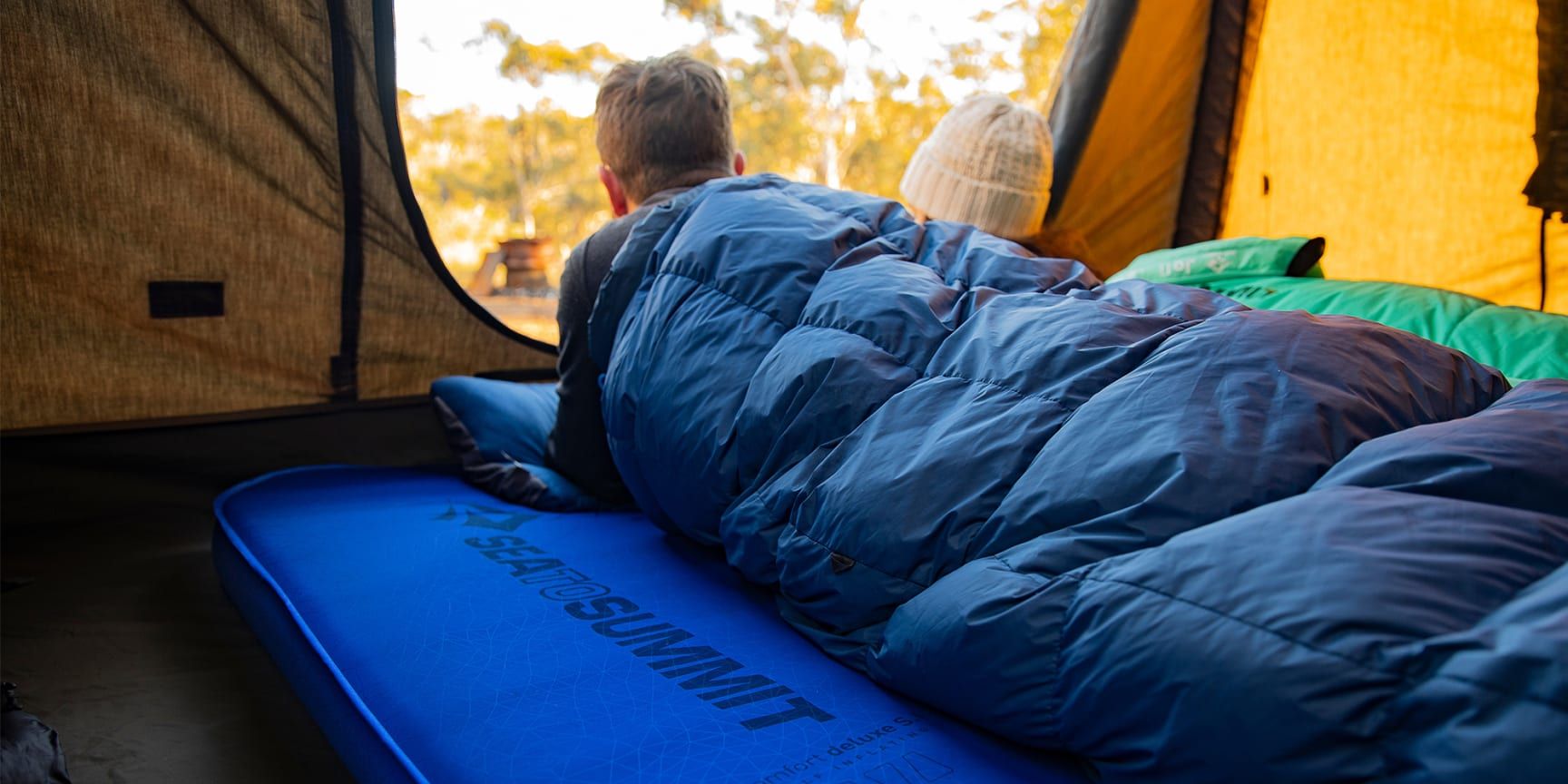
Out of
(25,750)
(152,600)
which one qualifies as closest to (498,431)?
(152,600)

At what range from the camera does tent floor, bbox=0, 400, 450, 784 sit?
1.19m

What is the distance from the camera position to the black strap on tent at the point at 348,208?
176 cm

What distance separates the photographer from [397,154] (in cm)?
188

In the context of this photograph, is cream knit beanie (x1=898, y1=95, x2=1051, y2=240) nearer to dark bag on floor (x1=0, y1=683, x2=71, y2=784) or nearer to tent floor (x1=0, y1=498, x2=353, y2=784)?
tent floor (x1=0, y1=498, x2=353, y2=784)

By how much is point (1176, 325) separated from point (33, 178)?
5.29ft

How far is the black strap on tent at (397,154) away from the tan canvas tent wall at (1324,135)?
4.92 feet

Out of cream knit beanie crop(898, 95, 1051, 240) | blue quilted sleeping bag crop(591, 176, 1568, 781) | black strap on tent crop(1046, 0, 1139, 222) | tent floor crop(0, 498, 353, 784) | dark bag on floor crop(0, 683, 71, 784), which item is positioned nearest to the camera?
blue quilted sleeping bag crop(591, 176, 1568, 781)

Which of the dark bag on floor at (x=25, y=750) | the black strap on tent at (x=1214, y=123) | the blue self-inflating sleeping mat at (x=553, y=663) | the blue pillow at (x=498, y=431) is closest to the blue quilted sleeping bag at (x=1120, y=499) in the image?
the blue self-inflating sleeping mat at (x=553, y=663)

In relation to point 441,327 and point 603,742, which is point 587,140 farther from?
point 603,742

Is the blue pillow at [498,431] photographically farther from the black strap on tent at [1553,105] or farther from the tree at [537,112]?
the tree at [537,112]

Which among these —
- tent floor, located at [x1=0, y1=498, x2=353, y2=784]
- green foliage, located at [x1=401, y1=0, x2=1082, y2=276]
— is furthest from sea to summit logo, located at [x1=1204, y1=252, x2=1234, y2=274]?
green foliage, located at [x1=401, y1=0, x2=1082, y2=276]

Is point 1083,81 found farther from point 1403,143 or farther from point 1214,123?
point 1403,143

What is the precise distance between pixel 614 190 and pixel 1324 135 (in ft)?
6.15

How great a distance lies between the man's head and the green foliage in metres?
8.34
